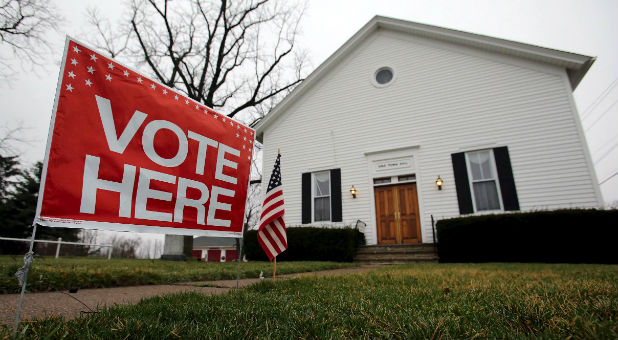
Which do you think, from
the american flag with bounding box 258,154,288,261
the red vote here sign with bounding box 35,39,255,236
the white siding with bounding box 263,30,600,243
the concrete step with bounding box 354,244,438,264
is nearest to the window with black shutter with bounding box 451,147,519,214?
the white siding with bounding box 263,30,600,243

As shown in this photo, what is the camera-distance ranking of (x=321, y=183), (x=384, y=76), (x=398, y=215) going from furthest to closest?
(x=384, y=76), (x=321, y=183), (x=398, y=215)

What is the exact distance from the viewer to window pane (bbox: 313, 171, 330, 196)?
11461mm

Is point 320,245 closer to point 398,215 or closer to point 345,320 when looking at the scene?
point 398,215

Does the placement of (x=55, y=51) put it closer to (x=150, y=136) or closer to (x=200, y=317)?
(x=150, y=136)

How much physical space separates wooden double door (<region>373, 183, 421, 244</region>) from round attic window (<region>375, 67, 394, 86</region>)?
13.2 ft

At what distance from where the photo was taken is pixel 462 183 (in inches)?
369

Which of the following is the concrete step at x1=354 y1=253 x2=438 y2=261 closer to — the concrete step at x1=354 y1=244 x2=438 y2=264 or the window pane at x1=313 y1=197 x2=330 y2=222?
the concrete step at x1=354 y1=244 x2=438 y2=264

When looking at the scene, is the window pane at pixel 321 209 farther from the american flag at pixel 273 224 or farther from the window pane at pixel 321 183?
the american flag at pixel 273 224

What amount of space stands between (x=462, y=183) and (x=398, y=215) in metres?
2.19

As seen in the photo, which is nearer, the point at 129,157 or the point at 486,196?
the point at 129,157

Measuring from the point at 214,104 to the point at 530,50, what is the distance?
13.2 m

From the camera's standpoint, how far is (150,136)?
7.19 ft

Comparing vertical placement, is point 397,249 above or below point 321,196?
below

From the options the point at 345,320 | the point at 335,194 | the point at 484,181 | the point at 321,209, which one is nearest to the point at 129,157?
the point at 345,320
